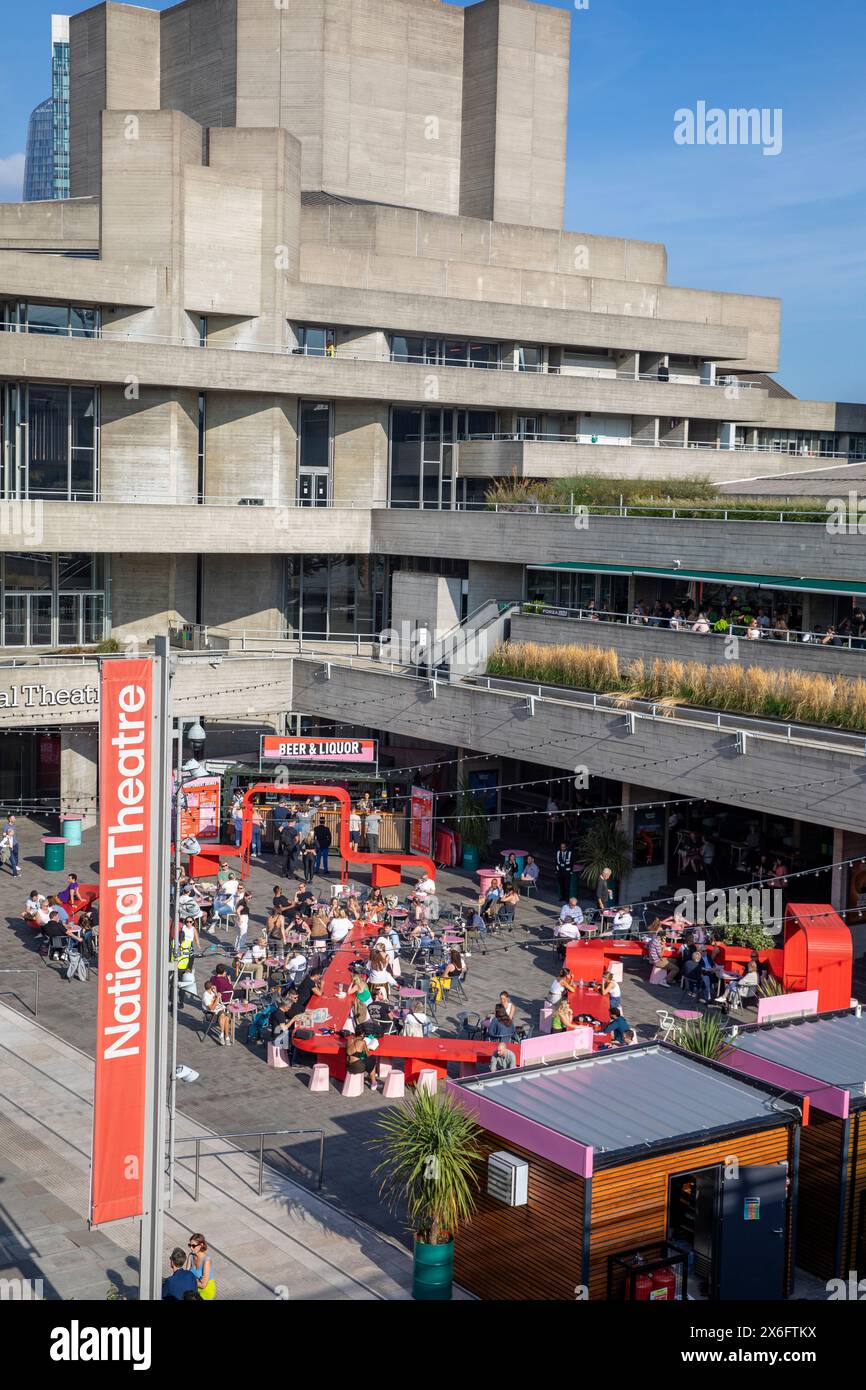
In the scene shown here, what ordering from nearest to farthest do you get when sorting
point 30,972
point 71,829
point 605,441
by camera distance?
point 30,972
point 71,829
point 605,441

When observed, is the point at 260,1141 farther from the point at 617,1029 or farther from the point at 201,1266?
the point at 617,1029

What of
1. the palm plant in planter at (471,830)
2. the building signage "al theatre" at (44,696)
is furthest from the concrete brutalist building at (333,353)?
the palm plant in planter at (471,830)

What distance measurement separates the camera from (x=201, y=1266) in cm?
1539

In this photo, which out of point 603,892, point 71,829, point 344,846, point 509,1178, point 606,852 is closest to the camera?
Result: point 509,1178

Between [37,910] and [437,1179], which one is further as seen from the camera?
[37,910]

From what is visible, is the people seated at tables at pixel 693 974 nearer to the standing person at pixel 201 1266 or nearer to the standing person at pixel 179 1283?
the standing person at pixel 201 1266

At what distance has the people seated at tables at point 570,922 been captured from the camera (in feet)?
96.4

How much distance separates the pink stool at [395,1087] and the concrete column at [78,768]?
2183 centimetres

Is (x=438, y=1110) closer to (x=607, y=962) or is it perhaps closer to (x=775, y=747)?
(x=607, y=962)

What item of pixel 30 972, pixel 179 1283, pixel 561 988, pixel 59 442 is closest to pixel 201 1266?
pixel 179 1283

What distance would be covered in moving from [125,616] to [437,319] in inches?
563

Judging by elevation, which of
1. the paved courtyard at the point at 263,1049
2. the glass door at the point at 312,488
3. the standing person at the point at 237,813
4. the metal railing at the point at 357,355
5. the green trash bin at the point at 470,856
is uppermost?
the metal railing at the point at 357,355

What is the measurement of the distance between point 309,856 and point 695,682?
9.82 m
